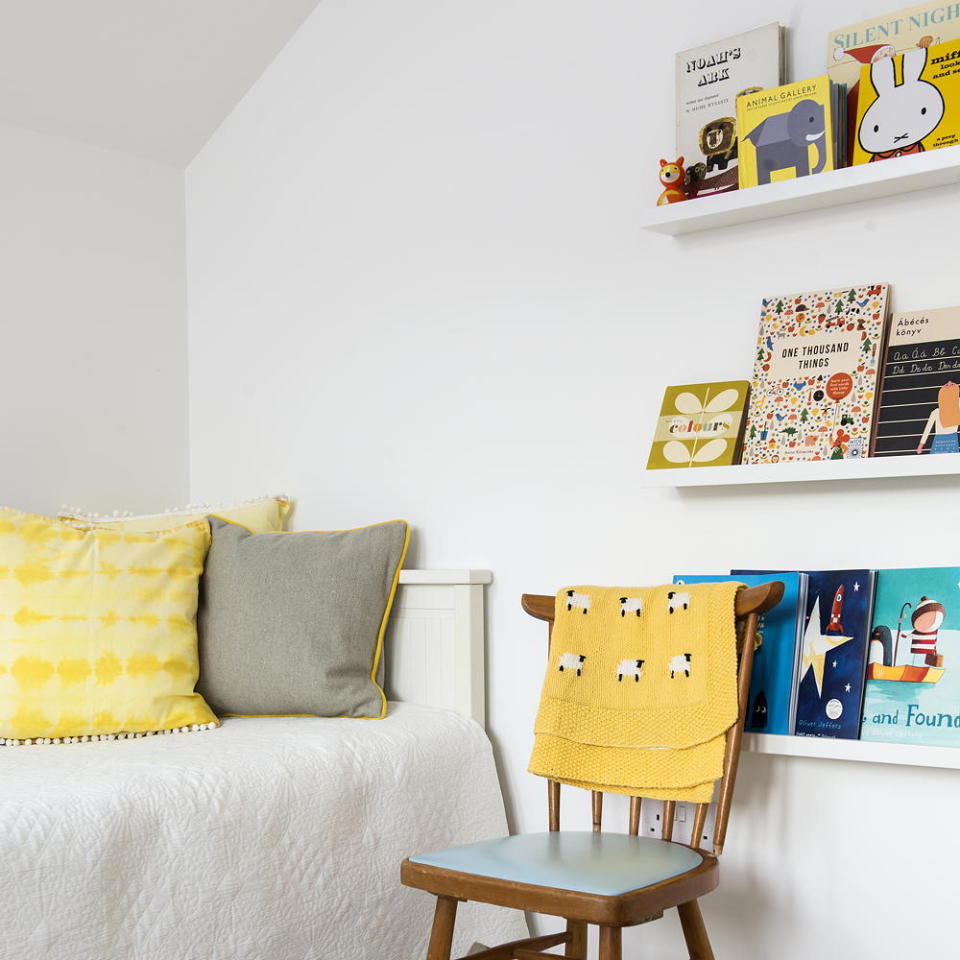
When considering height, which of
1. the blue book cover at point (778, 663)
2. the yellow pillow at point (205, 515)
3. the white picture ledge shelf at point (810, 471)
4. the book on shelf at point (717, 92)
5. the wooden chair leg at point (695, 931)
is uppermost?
the book on shelf at point (717, 92)

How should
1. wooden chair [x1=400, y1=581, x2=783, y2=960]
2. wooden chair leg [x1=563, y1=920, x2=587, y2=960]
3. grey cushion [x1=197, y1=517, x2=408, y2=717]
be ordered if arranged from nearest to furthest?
wooden chair [x1=400, y1=581, x2=783, y2=960]
wooden chair leg [x1=563, y1=920, x2=587, y2=960]
grey cushion [x1=197, y1=517, x2=408, y2=717]

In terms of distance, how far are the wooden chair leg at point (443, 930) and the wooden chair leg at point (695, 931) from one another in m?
0.32

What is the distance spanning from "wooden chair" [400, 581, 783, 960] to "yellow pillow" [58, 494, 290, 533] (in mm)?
974

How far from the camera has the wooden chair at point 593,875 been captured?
132 centimetres

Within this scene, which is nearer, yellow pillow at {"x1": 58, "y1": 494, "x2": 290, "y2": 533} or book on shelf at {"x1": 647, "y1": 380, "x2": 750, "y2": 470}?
book on shelf at {"x1": 647, "y1": 380, "x2": 750, "y2": 470}

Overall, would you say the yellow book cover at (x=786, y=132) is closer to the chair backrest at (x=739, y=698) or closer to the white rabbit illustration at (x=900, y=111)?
the white rabbit illustration at (x=900, y=111)

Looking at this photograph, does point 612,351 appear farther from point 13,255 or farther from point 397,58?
point 13,255

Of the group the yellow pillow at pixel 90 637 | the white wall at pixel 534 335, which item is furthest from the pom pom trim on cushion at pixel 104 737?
the white wall at pixel 534 335

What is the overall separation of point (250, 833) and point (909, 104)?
1476 mm

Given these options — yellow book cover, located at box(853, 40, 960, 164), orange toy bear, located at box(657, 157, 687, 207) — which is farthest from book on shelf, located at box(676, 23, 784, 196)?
yellow book cover, located at box(853, 40, 960, 164)

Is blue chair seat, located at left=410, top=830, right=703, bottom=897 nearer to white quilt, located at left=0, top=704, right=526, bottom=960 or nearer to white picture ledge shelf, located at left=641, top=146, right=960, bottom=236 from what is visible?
white quilt, located at left=0, top=704, right=526, bottom=960

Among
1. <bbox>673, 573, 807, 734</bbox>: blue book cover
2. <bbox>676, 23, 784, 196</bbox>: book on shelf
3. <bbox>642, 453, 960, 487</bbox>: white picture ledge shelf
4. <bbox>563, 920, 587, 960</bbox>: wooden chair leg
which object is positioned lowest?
<bbox>563, 920, 587, 960</bbox>: wooden chair leg

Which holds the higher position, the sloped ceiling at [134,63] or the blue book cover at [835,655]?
the sloped ceiling at [134,63]

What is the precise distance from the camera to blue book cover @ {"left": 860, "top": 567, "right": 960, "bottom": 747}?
60.8 inches
